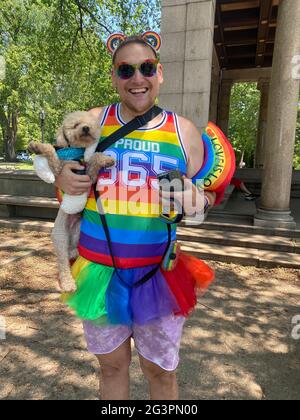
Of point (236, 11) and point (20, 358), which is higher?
point (236, 11)

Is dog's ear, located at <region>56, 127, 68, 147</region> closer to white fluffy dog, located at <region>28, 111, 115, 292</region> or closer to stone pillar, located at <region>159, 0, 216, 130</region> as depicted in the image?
white fluffy dog, located at <region>28, 111, 115, 292</region>

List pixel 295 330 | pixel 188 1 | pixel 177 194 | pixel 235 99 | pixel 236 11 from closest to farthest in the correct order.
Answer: pixel 177 194, pixel 295 330, pixel 188 1, pixel 236 11, pixel 235 99

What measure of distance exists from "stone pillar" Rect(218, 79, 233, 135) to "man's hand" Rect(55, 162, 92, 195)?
18618mm

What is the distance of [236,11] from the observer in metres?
12.2

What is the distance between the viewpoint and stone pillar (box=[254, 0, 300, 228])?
6824 millimetres

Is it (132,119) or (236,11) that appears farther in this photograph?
(236,11)

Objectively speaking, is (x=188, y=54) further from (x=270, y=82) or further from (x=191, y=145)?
(x=191, y=145)

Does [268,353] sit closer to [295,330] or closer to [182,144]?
[295,330]

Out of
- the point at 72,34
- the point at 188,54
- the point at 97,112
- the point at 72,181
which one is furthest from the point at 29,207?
the point at 72,34

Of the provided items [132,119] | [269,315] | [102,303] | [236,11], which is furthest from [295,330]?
[236,11]

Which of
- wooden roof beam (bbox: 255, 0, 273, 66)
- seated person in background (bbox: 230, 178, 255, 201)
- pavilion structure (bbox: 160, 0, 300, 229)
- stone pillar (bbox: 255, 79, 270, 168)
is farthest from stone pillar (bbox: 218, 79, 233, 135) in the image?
pavilion structure (bbox: 160, 0, 300, 229)

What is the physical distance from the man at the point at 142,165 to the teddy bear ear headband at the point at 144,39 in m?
0.05

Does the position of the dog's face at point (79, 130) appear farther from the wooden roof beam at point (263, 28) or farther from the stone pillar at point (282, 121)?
the wooden roof beam at point (263, 28)

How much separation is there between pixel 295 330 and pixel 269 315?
1.27ft
